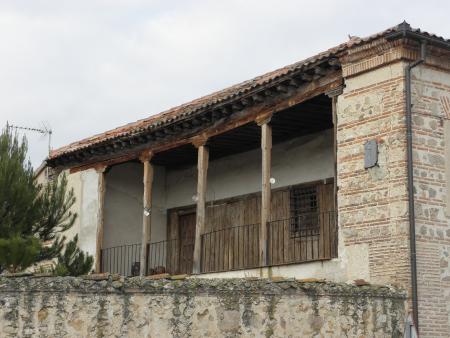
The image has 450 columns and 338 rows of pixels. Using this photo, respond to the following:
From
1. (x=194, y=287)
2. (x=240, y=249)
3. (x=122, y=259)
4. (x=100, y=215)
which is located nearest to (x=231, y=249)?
(x=240, y=249)

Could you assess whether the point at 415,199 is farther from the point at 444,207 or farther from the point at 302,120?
the point at 302,120

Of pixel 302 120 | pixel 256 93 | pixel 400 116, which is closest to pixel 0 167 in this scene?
pixel 256 93

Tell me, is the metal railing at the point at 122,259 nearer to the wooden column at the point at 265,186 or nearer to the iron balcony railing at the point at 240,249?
the iron balcony railing at the point at 240,249

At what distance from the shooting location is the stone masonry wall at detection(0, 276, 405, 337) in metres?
8.98

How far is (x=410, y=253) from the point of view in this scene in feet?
37.3

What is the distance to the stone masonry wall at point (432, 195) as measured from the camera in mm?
11508

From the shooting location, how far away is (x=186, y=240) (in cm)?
1950

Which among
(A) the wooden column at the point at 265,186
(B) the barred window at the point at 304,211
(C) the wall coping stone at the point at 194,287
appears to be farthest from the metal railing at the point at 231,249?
(C) the wall coping stone at the point at 194,287

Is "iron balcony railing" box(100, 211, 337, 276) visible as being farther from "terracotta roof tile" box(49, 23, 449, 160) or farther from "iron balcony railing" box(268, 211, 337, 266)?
"terracotta roof tile" box(49, 23, 449, 160)

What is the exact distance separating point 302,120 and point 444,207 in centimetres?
407

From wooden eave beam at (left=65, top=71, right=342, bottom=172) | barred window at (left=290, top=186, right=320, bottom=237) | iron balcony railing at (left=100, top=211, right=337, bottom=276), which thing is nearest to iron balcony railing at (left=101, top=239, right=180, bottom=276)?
iron balcony railing at (left=100, top=211, right=337, bottom=276)

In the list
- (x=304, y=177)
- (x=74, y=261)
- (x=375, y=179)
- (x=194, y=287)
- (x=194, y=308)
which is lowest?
(x=194, y=308)

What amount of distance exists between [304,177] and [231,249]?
2469 mm

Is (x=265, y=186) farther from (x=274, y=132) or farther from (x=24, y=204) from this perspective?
(x=24, y=204)
